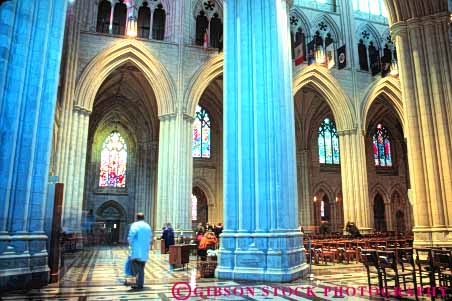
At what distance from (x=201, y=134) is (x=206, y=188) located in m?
4.33

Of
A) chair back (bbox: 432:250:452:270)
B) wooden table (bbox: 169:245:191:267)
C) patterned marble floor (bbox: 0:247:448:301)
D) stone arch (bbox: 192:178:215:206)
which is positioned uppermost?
stone arch (bbox: 192:178:215:206)

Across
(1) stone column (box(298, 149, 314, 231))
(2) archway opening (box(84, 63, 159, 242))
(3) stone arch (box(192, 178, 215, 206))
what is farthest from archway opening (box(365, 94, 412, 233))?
(2) archway opening (box(84, 63, 159, 242))

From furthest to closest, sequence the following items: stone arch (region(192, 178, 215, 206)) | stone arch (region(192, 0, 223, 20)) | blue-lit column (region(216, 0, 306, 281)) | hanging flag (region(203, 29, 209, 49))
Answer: stone arch (region(192, 178, 215, 206)), stone arch (region(192, 0, 223, 20)), hanging flag (region(203, 29, 209, 49)), blue-lit column (region(216, 0, 306, 281))

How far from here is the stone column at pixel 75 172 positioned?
17.9m

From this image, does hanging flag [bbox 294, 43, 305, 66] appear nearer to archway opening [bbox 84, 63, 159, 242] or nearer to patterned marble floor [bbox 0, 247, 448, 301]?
archway opening [bbox 84, 63, 159, 242]

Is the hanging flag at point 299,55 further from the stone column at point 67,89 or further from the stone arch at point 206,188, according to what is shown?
the stone arch at point 206,188

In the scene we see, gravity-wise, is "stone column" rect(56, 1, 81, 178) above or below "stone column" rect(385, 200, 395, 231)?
above

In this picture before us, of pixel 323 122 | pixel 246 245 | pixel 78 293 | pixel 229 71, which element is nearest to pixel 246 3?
pixel 229 71

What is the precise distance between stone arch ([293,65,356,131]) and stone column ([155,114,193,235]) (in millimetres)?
8803

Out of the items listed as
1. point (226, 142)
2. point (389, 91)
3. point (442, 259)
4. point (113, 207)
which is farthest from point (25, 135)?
point (389, 91)

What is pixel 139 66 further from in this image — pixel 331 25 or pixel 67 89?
pixel 331 25

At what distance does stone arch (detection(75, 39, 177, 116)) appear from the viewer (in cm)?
2003

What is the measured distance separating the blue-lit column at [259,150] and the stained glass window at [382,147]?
26.1 meters

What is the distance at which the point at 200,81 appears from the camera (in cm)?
2139
